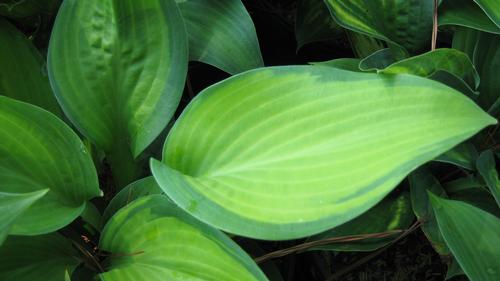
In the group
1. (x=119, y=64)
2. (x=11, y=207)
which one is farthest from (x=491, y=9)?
(x=11, y=207)

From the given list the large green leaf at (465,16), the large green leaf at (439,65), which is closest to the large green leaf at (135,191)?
the large green leaf at (439,65)


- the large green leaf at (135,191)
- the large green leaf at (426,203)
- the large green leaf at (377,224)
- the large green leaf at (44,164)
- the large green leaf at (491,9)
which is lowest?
the large green leaf at (377,224)

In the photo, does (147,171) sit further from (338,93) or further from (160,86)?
(338,93)

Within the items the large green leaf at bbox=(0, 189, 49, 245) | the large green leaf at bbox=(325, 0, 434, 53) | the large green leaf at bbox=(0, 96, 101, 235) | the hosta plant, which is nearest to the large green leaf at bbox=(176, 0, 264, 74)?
the hosta plant

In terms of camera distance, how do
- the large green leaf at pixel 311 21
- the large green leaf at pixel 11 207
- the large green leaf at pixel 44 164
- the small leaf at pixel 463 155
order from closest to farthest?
the large green leaf at pixel 11 207
the large green leaf at pixel 44 164
the small leaf at pixel 463 155
the large green leaf at pixel 311 21

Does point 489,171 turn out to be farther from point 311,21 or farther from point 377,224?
point 311,21

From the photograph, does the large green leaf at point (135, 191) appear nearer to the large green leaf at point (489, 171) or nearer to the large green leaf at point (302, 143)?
the large green leaf at point (302, 143)

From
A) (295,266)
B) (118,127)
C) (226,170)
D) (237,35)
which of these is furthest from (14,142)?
(295,266)
